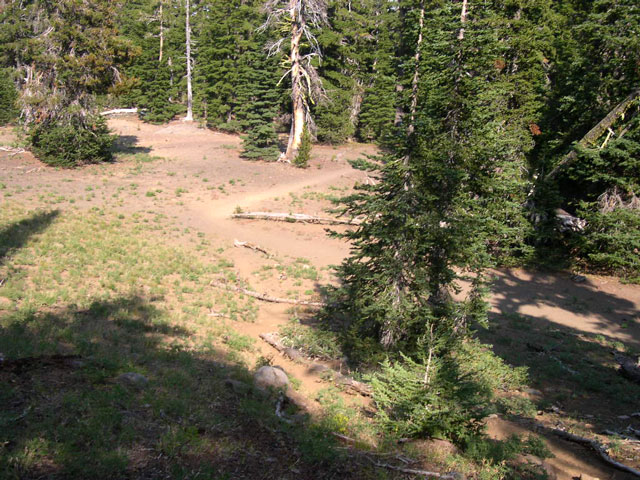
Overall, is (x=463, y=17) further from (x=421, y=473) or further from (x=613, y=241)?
(x=613, y=241)

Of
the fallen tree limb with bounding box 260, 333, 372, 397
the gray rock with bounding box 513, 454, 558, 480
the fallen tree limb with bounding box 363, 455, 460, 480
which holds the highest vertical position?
the fallen tree limb with bounding box 363, 455, 460, 480

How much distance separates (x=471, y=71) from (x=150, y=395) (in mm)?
8176

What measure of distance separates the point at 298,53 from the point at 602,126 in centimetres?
2144

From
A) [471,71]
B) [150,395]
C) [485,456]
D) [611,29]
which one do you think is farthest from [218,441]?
[611,29]

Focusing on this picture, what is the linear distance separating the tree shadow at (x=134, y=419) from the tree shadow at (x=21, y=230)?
5.37 m

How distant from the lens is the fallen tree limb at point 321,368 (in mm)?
8289

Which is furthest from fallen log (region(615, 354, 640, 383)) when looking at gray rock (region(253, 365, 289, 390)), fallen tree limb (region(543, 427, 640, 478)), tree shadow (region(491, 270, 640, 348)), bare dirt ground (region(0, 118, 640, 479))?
gray rock (region(253, 365, 289, 390))

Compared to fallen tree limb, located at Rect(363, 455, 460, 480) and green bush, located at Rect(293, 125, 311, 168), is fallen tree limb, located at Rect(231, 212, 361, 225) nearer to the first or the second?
green bush, located at Rect(293, 125, 311, 168)

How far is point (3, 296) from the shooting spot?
9.66 meters

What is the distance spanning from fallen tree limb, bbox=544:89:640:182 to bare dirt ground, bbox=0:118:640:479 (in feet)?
16.3

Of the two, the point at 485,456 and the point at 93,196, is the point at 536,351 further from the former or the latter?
the point at 93,196

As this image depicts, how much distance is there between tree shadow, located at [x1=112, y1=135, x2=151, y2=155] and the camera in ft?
107

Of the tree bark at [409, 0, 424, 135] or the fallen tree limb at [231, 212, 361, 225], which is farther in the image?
the fallen tree limb at [231, 212, 361, 225]

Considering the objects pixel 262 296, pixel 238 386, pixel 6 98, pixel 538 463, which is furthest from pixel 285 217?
pixel 6 98
